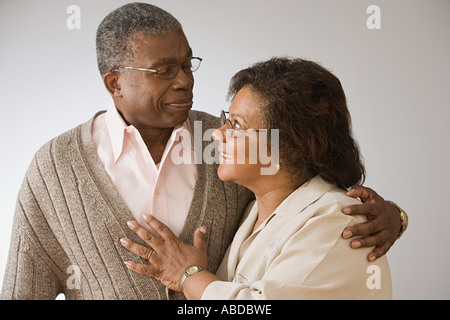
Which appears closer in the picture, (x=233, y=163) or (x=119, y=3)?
(x=233, y=163)

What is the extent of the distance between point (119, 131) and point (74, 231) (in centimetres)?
36

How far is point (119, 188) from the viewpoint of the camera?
1749 millimetres

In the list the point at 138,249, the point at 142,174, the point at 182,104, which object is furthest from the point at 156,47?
the point at 138,249

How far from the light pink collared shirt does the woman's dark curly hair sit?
1.24 feet

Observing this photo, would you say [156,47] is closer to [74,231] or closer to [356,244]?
[74,231]

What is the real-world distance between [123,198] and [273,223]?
0.51m

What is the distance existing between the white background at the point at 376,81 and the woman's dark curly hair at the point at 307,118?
1630 millimetres

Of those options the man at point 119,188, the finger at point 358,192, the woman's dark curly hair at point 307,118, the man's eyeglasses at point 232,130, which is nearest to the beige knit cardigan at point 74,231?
the man at point 119,188

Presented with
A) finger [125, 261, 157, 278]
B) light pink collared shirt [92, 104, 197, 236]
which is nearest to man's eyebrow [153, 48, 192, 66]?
light pink collared shirt [92, 104, 197, 236]

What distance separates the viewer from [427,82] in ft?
10.8

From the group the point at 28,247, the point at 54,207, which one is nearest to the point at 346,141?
the point at 54,207

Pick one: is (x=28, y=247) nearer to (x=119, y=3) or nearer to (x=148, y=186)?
(x=148, y=186)

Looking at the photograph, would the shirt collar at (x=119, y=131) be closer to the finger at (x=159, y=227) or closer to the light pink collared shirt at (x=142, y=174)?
the light pink collared shirt at (x=142, y=174)

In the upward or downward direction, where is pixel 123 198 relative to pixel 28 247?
upward
